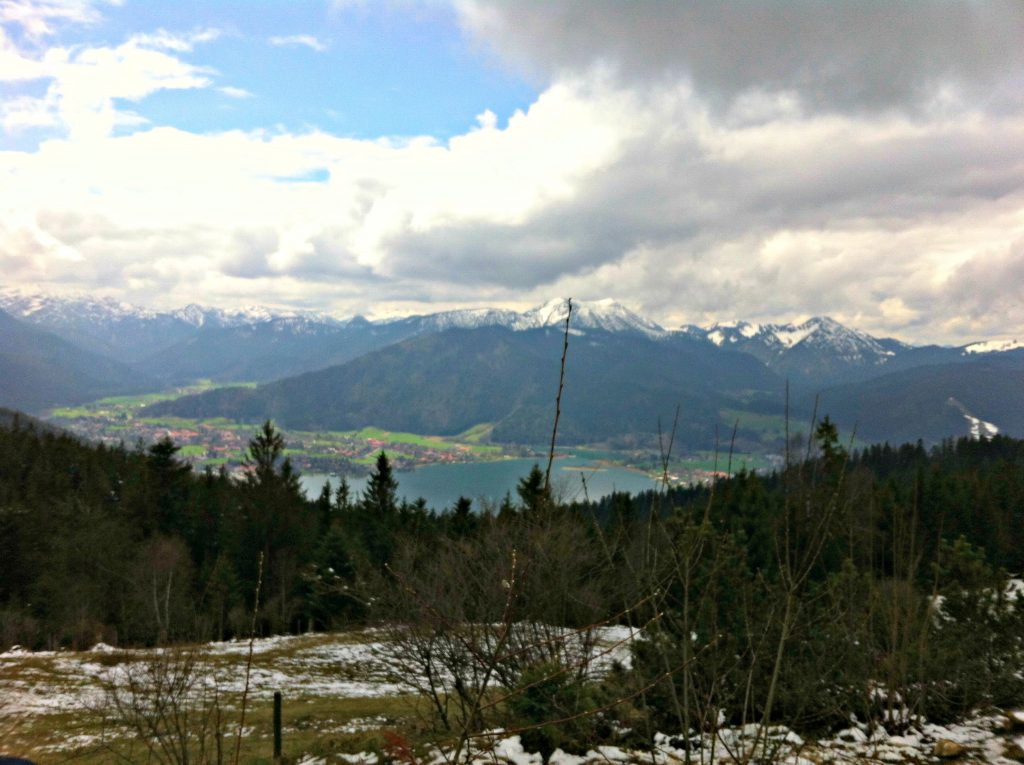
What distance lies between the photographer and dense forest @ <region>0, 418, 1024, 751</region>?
4.75 m

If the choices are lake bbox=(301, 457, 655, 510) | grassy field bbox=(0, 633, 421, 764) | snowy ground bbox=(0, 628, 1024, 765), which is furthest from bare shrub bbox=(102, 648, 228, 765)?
lake bbox=(301, 457, 655, 510)

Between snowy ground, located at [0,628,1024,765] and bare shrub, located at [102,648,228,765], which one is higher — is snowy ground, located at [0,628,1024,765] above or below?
below

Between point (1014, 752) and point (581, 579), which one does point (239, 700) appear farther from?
point (1014, 752)

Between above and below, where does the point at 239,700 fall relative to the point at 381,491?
below

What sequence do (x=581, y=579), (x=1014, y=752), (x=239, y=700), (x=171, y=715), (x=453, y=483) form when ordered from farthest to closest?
(x=453, y=483), (x=581, y=579), (x=239, y=700), (x=1014, y=752), (x=171, y=715)

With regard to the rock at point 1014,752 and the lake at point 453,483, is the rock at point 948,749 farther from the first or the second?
the lake at point 453,483

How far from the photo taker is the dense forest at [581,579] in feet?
15.6

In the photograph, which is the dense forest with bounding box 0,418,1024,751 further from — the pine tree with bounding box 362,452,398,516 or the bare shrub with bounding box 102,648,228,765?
the bare shrub with bounding box 102,648,228,765

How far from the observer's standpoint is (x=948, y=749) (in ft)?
22.1

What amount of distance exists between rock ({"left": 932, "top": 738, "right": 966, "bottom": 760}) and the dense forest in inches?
25.6

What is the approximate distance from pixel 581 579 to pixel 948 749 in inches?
392

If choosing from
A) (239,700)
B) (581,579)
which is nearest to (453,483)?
(239,700)

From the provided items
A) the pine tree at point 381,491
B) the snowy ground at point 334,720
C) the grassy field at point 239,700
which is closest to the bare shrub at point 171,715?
the snowy ground at point 334,720

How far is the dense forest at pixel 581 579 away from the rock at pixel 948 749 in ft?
2.14
